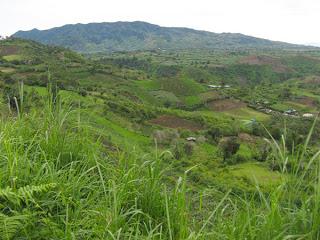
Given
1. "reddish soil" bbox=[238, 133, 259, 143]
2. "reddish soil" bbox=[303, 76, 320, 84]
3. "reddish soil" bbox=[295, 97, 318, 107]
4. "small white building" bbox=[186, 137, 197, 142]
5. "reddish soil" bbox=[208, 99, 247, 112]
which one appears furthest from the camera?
"reddish soil" bbox=[303, 76, 320, 84]

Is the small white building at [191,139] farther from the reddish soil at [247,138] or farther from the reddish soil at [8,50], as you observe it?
the reddish soil at [8,50]

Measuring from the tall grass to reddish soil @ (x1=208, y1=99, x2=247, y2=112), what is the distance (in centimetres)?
7660

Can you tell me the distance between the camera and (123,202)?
116 inches

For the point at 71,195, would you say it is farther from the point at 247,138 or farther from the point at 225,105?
the point at 225,105

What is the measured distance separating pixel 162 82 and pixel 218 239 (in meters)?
94.7

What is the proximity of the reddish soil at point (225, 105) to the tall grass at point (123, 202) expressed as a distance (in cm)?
7660

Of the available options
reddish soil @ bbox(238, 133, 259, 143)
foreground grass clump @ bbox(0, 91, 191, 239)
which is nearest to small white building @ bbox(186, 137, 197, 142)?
reddish soil @ bbox(238, 133, 259, 143)

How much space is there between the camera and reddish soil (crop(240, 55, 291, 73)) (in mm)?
A: 144312

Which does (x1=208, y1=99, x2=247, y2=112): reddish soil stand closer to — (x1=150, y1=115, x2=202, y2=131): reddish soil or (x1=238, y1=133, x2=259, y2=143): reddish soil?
(x1=150, y1=115, x2=202, y2=131): reddish soil

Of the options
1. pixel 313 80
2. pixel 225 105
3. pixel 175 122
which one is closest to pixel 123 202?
pixel 175 122

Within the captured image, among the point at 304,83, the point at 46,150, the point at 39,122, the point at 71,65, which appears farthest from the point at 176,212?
the point at 304,83

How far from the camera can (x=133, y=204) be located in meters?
3.03

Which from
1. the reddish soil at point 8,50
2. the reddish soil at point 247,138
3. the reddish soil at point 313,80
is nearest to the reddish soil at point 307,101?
the reddish soil at point 313,80

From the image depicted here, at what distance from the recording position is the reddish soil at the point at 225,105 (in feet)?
262
